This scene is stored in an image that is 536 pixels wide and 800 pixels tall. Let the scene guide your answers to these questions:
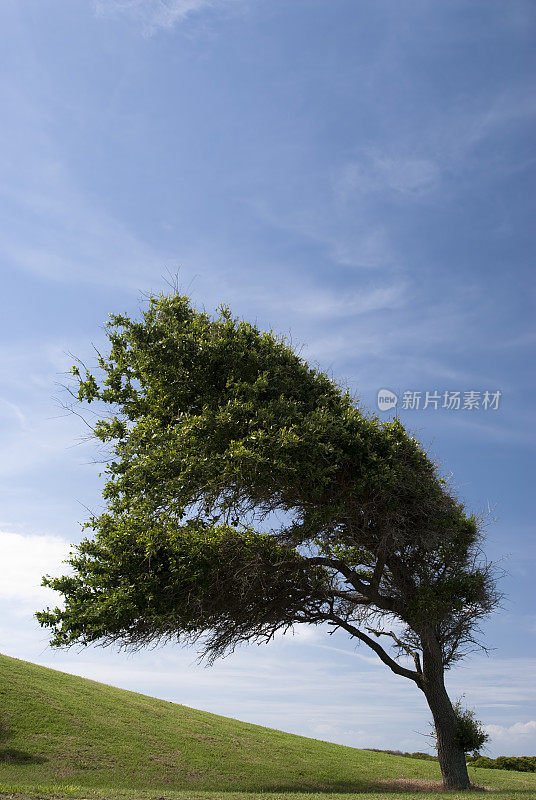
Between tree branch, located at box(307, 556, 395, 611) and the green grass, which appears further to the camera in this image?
tree branch, located at box(307, 556, 395, 611)

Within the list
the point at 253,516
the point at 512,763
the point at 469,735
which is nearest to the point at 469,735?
the point at 469,735

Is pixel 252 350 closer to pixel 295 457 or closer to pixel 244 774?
pixel 295 457

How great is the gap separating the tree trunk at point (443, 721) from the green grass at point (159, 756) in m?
1.48

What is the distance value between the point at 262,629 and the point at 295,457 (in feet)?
23.7

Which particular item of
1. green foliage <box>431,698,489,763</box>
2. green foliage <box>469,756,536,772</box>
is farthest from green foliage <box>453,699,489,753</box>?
green foliage <box>469,756,536,772</box>

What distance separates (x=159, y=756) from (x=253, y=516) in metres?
A: 11.0

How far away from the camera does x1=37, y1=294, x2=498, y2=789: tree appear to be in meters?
17.2

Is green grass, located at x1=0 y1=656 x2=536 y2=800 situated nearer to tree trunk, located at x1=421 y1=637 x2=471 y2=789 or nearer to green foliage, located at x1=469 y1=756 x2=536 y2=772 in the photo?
tree trunk, located at x1=421 y1=637 x2=471 y2=789

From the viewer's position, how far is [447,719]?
68.1 feet

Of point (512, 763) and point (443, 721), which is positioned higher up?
point (443, 721)

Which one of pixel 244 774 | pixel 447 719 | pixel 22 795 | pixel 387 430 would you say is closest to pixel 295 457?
pixel 387 430

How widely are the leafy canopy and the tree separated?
0.06 m

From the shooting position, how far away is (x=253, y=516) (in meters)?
19.3

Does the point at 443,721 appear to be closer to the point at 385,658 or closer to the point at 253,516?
the point at 385,658
